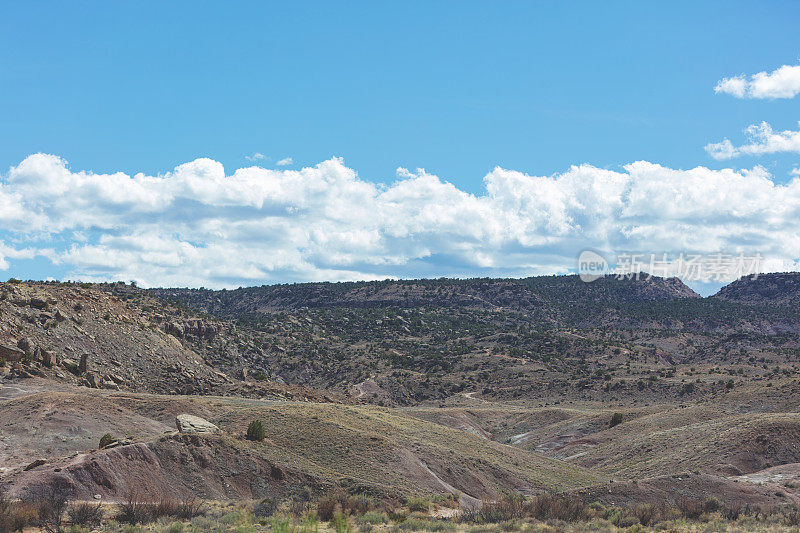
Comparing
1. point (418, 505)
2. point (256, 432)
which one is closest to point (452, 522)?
point (418, 505)

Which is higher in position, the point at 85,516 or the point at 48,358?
the point at 85,516

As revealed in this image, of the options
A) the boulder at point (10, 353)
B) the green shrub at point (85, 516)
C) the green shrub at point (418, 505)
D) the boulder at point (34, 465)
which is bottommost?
the green shrub at point (418, 505)

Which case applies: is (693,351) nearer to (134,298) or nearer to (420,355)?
(420,355)

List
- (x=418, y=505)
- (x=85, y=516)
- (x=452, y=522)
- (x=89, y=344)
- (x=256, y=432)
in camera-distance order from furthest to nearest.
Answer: (x=89, y=344), (x=256, y=432), (x=418, y=505), (x=452, y=522), (x=85, y=516)

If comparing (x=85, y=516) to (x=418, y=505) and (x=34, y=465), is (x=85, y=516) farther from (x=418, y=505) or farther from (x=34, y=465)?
(x=418, y=505)

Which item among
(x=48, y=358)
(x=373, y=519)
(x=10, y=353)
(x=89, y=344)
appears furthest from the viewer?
(x=89, y=344)

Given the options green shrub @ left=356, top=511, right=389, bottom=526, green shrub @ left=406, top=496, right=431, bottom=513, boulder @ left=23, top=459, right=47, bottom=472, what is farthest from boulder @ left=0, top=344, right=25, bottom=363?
green shrub @ left=356, top=511, right=389, bottom=526

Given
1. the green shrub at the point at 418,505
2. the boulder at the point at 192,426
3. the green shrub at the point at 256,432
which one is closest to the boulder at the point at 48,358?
the boulder at the point at 192,426

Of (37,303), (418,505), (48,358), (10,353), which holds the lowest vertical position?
(418,505)

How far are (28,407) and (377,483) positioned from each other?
68.7 ft

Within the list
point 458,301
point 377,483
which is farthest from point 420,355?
point 377,483

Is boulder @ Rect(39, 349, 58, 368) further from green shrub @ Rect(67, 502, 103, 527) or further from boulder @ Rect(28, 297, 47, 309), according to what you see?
green shrub @ Rect(67, 502, 103, 527)

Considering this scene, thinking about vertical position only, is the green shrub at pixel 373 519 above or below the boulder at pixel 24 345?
below

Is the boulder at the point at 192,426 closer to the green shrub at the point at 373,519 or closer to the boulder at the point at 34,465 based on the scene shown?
the boulder at the point at 34,465
